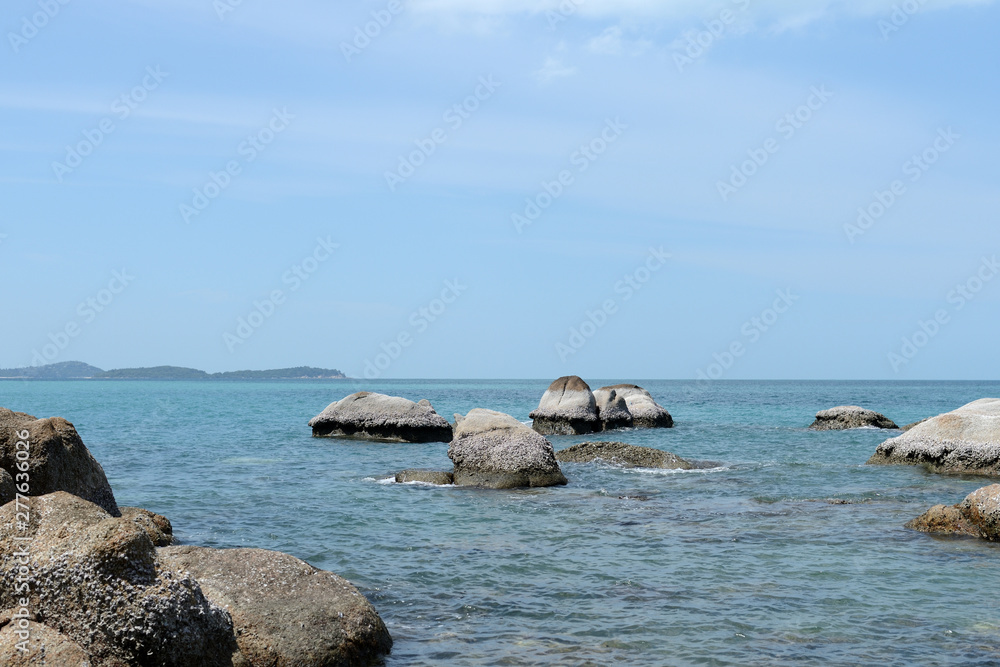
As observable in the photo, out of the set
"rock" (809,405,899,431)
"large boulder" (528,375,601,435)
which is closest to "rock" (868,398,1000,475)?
"large boulder" (528,375,601,435)

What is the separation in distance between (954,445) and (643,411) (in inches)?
914

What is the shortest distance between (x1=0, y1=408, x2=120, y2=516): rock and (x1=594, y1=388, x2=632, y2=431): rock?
3392cm

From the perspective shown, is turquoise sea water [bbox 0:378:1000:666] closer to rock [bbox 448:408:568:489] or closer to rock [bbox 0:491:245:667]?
rock [bbox 448:408:568:489]

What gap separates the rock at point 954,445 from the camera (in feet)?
76.2

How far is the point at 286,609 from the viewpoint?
8273 millimetres

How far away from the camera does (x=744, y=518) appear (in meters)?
16.4

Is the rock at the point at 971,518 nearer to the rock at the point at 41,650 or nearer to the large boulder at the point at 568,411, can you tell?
the rock at the point at 41,650

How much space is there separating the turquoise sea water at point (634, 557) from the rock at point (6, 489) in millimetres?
4153

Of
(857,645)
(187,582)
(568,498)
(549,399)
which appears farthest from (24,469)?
(549,399)

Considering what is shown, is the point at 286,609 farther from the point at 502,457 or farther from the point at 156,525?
the point at 502,457

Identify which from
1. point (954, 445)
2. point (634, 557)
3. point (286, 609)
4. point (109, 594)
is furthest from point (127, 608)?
point (954, 445)

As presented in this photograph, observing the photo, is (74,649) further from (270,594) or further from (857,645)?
(857,645)

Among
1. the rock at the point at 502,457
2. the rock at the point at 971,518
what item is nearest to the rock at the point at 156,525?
the rock at the point at 502,457

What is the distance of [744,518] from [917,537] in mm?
3092
